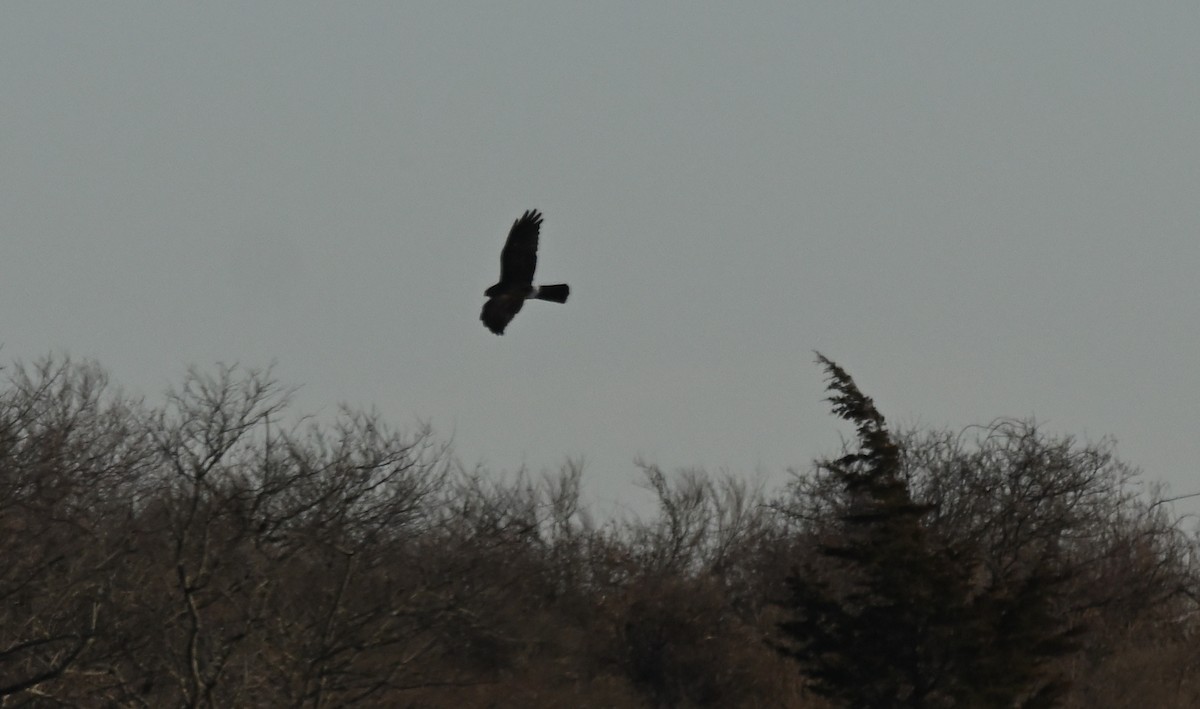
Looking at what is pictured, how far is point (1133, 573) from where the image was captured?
126 ft

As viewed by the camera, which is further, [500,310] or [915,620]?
[915,620]

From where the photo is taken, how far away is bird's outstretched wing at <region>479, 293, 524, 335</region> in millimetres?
19922

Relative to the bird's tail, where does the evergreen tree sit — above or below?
below

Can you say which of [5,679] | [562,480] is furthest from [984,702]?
[562,480]

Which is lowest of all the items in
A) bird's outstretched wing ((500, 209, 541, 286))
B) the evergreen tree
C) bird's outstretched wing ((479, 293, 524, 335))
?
the evergreen tree

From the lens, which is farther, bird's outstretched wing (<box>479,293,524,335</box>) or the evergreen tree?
the evergreen tree

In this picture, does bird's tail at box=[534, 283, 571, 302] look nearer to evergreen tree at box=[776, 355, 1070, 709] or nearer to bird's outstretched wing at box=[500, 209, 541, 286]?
bird's outstretched wing at box=[500, 209, 541, 286]

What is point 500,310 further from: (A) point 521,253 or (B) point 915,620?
(B) point 915,620

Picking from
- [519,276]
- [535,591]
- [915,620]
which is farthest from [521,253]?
[535,591]

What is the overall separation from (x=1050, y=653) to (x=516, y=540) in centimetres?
1528

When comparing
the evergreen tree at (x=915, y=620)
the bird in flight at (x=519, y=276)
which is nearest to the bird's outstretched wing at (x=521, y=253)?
the bird in flight at (x=519, y=276)

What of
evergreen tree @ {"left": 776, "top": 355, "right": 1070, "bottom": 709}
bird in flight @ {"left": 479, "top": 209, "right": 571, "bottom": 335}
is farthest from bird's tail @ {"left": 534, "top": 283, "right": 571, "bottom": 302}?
evergreen tree @ {"left": 776, "top": 355, "right": 1070, "bottom": 709}

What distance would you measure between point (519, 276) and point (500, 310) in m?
Answer: 0.47

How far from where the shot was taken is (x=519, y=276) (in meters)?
20.3
